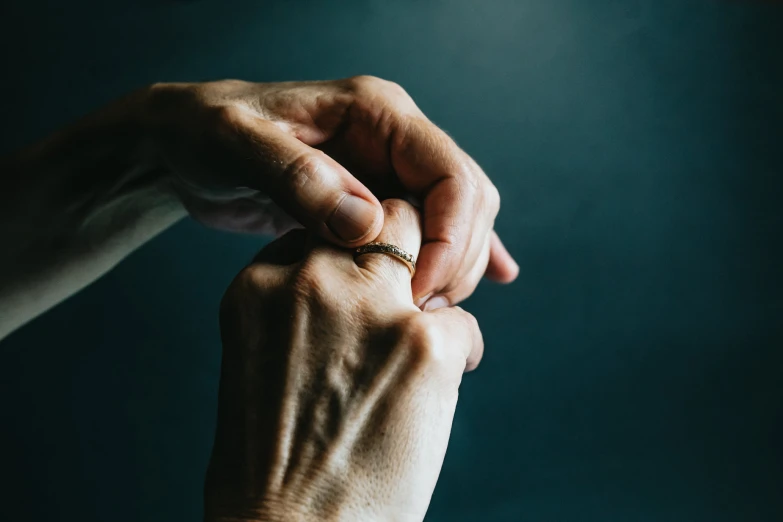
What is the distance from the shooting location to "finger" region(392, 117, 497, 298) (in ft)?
2.42

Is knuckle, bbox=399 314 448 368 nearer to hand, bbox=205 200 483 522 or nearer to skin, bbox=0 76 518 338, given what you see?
hand, bbox=205 200 483 522

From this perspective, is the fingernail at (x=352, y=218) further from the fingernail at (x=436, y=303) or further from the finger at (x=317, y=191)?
the fingernail at (x=436, y=303)

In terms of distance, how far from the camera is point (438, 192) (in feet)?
2.51

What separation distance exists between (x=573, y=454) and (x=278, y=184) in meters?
0.99

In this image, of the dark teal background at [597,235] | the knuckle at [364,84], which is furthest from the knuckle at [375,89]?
the dark teal background at [597,235]

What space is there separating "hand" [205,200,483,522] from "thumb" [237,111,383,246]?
5cm

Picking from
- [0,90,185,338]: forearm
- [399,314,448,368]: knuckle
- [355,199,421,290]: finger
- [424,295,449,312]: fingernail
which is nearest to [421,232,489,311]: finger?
[424,295,449,312]: fingernail

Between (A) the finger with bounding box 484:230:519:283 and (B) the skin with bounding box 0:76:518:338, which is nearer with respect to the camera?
(B) the skin with bounding box 0:76:518:338

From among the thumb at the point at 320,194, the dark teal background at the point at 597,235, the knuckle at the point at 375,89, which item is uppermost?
the knuckle at the point at 375,89

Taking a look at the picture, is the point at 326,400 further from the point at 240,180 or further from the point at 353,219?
the point at 240,180

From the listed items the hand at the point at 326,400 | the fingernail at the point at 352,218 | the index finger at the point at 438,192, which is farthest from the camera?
the index finger at the point at 438,192

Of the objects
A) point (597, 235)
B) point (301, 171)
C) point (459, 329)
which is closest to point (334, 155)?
point (301, 171)

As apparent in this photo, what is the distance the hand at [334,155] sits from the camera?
25.8 inches

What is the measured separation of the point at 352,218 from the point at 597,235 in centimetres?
90
